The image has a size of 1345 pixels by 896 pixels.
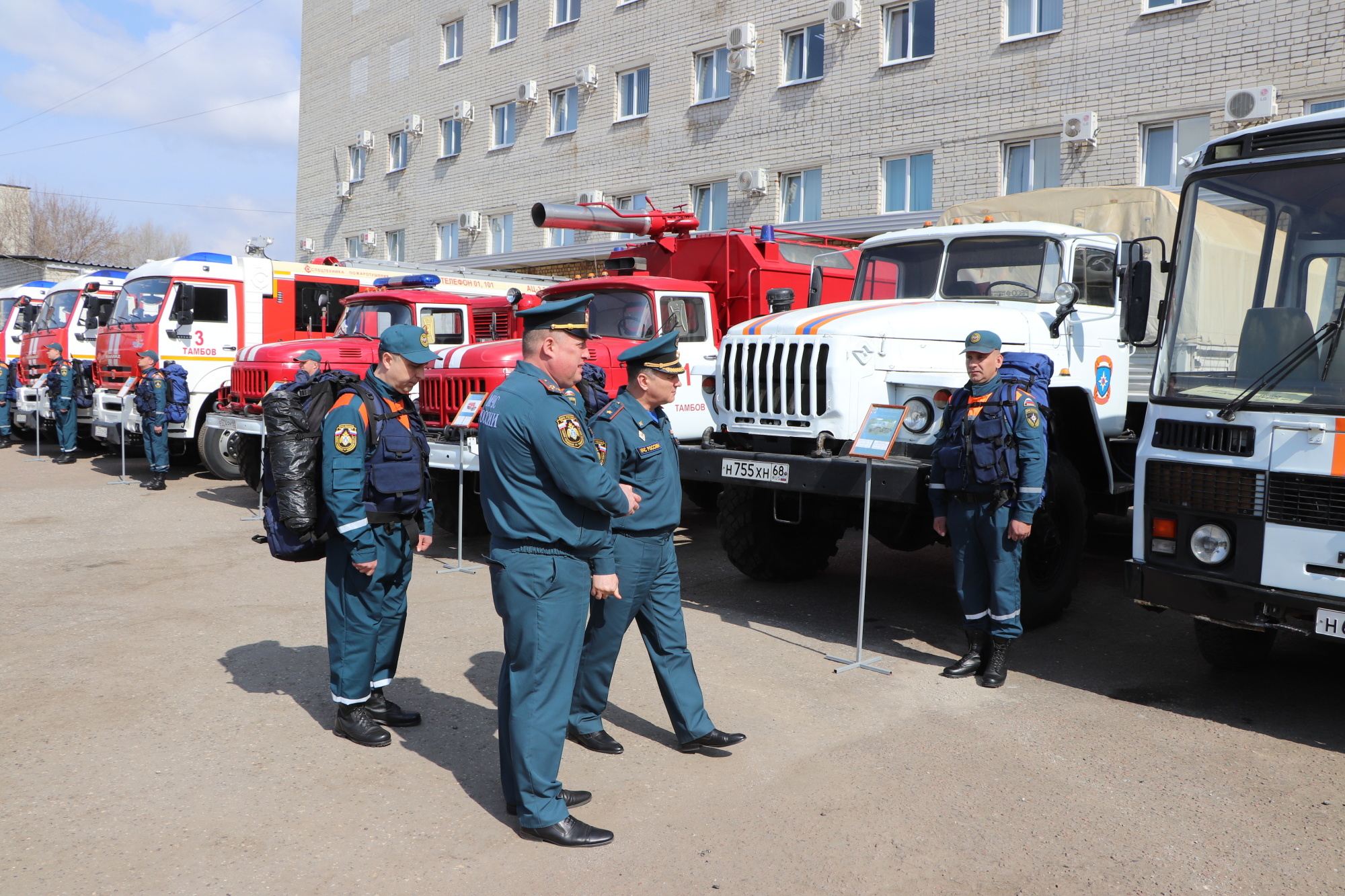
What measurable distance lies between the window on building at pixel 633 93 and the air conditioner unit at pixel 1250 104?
11.7 meters

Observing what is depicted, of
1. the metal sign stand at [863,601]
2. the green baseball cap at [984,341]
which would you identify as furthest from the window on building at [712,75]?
the green baseball cap at [984,341]

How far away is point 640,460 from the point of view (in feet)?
14.4

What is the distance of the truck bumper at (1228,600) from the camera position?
4523 millimetres

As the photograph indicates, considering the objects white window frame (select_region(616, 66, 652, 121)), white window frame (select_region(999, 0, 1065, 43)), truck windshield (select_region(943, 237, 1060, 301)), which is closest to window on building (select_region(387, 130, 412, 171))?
white window frame (select_region(616, 66, 652, 121))

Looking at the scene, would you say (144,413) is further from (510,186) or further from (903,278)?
(510,186)

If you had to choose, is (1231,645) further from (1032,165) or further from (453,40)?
(453,40)

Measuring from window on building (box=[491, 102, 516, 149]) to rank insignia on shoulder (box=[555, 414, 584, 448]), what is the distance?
22770mm

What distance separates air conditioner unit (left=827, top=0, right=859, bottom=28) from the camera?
17.6 metres

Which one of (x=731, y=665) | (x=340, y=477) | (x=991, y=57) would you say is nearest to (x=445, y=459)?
(x=731, y=665)

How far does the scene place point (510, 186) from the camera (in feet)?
81.9

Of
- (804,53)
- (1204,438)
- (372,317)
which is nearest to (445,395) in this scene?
(372,317)

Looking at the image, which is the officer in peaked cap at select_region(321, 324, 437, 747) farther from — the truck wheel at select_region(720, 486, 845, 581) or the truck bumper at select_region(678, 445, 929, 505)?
the truck wheel at select_region(720, 486, 845, 581)

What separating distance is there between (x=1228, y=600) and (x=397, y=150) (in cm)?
2737

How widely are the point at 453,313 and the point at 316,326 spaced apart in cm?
458
